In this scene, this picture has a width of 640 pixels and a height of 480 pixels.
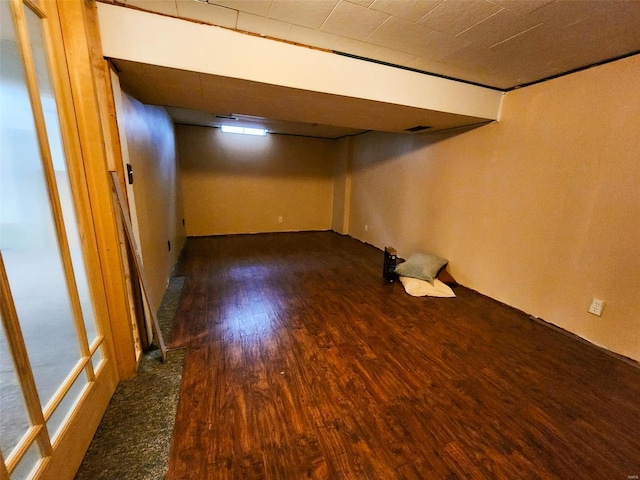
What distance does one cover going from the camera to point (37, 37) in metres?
1.08

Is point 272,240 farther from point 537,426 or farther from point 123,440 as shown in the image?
point 537,426

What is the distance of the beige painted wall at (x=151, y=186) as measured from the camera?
6.30 feet

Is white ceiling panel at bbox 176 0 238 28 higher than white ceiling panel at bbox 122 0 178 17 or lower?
higher

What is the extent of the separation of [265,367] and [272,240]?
370 centimetres

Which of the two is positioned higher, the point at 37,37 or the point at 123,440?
the point at 37,37

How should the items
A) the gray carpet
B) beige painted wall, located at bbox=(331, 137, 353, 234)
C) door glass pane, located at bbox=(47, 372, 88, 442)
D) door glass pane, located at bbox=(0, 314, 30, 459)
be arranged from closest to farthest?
door glass pane, located at bbox=(0, 314, 30, 459) → door glass pane, located at bbox=(47, 372, 88, 442) → the gray carpet → beige painted wall, located at bbox=(331, 137, 353, 234)

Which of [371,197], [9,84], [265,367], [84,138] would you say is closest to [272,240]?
[371,197]

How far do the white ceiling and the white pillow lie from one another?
2154 millimetres

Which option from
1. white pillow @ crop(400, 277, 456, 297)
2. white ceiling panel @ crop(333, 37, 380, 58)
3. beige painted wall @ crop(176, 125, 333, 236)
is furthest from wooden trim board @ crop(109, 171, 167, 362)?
beige painted wall @ crop(176, 125, 333, 236)

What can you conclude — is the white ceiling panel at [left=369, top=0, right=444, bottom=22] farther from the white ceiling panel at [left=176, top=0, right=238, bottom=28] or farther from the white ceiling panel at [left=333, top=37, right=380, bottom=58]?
the white ceiling panel at [left=176, top=0, right=238, bottom=28]

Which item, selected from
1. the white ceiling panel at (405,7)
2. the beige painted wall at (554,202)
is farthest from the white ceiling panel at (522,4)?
the beige painted wall at (554,202)

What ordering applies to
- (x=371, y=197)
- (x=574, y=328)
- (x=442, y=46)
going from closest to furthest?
(x=442, y=46) → (x=574, y=328) → (x=371, y=197)

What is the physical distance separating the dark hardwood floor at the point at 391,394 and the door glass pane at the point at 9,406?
574mm

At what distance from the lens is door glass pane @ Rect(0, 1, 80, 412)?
873 millimetres
